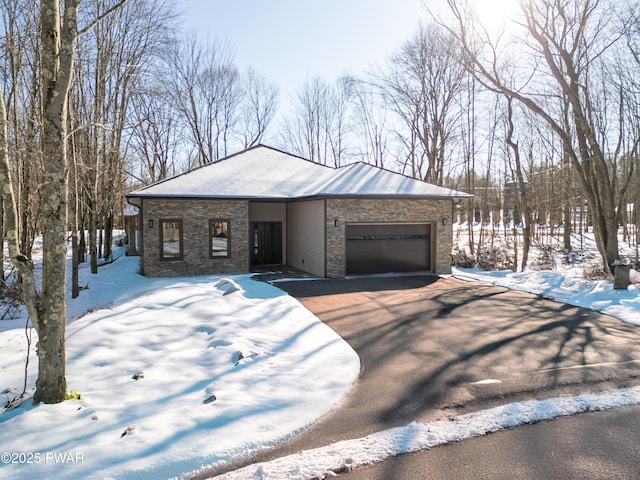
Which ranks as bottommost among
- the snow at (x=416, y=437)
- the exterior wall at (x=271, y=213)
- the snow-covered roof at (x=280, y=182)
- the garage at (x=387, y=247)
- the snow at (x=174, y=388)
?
the snow at (x=416, y=437)

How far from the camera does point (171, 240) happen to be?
538 inches

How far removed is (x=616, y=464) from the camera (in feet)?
10.6

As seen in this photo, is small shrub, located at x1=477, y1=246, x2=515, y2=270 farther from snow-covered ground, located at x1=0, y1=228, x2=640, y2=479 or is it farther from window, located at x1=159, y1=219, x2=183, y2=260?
window, located at x1=159, y1=219, x2=183, y2=260

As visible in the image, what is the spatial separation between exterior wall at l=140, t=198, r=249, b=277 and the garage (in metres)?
3.89

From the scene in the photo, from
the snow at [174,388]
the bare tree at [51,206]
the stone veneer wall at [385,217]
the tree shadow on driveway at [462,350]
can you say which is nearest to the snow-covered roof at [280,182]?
the stone veneer wall at [385,217]

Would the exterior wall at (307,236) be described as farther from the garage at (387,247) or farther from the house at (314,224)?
the garage at (387,247)

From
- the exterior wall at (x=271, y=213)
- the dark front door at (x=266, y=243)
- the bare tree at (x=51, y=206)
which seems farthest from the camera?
the dark front door at (x=266, y=243)

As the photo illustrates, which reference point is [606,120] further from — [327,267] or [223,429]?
[223,429]

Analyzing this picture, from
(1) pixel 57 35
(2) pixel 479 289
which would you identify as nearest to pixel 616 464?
(1) pixel 57 35

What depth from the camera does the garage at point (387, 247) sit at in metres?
13.6

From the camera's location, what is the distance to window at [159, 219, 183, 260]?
13.6 meters

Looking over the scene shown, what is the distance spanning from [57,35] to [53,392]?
366cm

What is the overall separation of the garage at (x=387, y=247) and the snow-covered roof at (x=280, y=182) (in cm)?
125

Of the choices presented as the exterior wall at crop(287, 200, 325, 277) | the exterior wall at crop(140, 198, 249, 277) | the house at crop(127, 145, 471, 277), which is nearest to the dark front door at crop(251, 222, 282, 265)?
the exterior wall at crop(287, 200, 325, 277)
